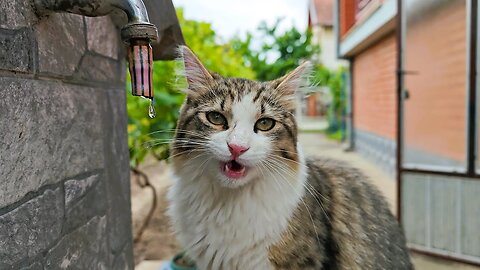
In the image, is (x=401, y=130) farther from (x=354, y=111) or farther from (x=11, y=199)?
(x=354, y=111)

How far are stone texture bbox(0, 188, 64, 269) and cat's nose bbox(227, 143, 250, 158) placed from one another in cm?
53

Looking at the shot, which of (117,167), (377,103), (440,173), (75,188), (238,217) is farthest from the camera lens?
(377,103)

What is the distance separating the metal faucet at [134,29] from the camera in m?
0.99

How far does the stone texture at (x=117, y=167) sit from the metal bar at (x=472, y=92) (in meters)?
2.47

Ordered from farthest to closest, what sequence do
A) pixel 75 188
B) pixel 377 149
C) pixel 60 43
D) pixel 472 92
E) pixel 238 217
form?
pixel 377 149 < pixel 472 92 < pixel 238 217 < pixel 75 188 < pixel 60 43

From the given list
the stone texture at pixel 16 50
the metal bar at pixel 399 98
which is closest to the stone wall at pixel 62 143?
the stone texture at pixel 16 50

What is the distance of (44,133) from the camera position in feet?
3.72

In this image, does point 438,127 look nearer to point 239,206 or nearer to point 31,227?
point 239,206

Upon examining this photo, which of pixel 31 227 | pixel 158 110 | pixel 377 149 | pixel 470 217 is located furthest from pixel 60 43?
pixel 377 149

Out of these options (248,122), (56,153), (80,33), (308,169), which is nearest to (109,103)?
(80,33)

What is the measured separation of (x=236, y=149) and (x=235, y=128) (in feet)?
0.30

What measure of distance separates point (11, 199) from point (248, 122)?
72 centimetres

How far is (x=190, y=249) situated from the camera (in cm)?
157

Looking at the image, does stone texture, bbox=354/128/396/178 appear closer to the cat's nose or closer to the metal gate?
the metal gate
